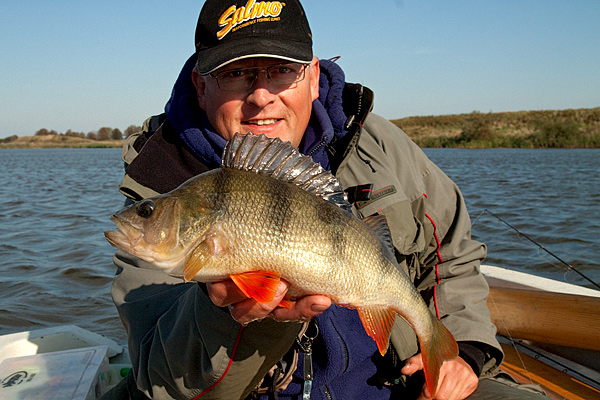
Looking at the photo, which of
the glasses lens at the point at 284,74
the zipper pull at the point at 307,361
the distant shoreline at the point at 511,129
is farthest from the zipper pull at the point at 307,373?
the distant shoreline at the point at 511,129

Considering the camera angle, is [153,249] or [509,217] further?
[509,217]

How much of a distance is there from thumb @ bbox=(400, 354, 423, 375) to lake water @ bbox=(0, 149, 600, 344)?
13.4 feet

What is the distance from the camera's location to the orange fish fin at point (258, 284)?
163 cm

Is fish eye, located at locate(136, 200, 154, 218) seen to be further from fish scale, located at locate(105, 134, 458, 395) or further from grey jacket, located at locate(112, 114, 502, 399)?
grey jacket, located at locate(112, 114, 502, 399)

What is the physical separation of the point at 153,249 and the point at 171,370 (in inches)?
24.7

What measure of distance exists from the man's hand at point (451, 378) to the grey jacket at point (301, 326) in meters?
0.09

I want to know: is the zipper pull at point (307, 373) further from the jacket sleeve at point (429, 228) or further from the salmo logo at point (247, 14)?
the salmo logo at point (247, 14)

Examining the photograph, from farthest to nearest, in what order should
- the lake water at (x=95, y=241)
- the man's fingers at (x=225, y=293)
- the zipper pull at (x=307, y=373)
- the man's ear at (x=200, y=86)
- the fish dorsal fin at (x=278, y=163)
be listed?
the lake water at (x=95, y=241)
the man's ear at (x=200, y=86)
the zipper pull at (x=307, y=373)
the fish dorsal fin at (x=278, y=163)
the man's fingers at (x=225, y=293)

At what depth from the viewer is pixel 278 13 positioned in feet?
8.51

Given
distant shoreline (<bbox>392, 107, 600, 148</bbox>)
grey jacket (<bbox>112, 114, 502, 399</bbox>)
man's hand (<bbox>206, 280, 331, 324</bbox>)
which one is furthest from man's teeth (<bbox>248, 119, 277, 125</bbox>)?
distant shoreline (<bbox>392, 107, 600, 148</bbox>)

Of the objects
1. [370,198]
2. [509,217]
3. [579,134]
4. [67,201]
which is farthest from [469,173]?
[579,134]

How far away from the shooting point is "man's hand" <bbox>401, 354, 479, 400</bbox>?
2.56 metres

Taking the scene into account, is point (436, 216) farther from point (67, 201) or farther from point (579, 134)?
point (579, 134)

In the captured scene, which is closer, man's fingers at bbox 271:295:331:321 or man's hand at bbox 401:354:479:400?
man's fingers at bbox 271:295:331:321
